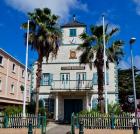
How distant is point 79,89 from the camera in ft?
104

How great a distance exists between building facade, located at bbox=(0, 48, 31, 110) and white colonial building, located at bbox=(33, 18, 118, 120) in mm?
4300

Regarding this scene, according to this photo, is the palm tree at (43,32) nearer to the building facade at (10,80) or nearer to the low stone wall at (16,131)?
the building facade at (10,80)

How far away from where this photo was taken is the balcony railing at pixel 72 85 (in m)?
32.1

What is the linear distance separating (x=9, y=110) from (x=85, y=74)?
11.6m

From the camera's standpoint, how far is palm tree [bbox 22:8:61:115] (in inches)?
1071

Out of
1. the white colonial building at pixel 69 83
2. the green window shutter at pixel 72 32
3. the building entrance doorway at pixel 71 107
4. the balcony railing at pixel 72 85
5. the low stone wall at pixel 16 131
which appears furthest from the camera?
the green window shutter at pixel 72 32

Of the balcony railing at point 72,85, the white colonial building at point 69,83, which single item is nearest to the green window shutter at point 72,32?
the white colonial building at point 69,83

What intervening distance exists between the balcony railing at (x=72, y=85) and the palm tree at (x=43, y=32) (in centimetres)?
542

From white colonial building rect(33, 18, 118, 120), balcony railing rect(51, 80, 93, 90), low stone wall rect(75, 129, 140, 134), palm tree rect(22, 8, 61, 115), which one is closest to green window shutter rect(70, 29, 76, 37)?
white colonial building rect(33, 18, 118, 120)

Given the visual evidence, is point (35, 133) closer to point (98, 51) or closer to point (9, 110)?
point (9, 110)

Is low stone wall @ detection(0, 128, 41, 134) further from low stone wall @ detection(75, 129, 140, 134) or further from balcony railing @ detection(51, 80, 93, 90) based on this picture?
balcony railing @ detection(51, 80, 93, 90)

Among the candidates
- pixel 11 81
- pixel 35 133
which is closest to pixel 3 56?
pixel 11 81

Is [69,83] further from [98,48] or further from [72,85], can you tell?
[98,48]

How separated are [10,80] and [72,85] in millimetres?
8466
